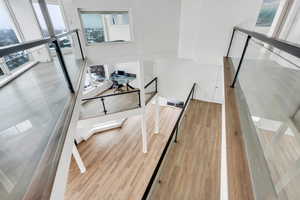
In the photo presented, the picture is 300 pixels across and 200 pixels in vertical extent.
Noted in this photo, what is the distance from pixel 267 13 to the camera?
10.2 ft

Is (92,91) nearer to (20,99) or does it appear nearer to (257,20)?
(20,99)

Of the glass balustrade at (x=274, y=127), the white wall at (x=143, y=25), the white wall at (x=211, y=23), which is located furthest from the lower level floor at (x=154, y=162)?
the white wall at (x=143, y=25)

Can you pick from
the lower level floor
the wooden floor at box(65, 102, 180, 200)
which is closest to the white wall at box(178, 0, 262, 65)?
the lower level floor

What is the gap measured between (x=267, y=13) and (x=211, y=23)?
1.19 metres

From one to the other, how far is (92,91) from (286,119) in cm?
672

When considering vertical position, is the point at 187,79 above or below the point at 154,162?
above

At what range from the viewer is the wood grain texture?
40.8 inches

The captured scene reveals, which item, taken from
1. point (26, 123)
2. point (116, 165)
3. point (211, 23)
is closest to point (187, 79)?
point (211, 23)

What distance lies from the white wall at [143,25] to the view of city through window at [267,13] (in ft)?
6.72

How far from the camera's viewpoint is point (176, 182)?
2.50 metres

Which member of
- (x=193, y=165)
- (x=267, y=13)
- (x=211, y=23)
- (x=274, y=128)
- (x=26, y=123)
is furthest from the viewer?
(x=211, y=23)

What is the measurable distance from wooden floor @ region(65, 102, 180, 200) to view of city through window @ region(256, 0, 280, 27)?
16.9 feet

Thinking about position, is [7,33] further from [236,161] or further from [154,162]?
[154,162]

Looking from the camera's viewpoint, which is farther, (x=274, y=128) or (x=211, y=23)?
(x=211, y=23)
